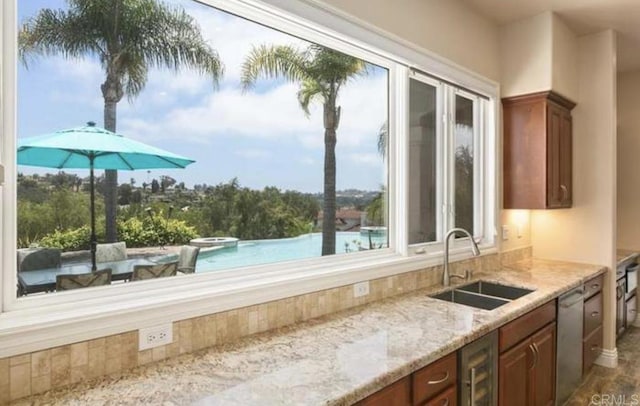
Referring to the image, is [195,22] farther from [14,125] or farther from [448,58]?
[448,58]

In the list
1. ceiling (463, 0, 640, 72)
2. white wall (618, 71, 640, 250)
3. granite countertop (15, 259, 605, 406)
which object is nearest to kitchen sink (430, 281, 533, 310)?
granite countertop (15, 259, 605, 406)

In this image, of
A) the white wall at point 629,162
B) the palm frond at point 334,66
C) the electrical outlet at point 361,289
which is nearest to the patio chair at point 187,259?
the electrical outlet at point 361,289

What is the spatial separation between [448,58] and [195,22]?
6.06ft

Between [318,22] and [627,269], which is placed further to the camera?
[627,269]

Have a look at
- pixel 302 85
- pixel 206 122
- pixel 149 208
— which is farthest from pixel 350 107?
pixel 149 208

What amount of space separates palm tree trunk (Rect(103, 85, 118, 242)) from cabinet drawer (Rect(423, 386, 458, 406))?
1426 mm

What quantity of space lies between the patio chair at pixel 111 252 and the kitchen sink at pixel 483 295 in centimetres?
179

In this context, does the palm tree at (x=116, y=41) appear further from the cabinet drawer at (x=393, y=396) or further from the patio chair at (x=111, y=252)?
the cabinet drawer at (x=393, y=396)

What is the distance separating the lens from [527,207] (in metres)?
3.35

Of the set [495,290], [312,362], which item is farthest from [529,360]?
[312,362]

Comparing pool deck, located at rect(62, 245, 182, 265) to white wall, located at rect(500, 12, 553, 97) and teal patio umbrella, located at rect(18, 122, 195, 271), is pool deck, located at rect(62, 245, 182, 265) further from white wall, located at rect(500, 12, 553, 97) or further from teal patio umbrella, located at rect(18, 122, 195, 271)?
white wall, located at rect(500, 12, 553, 97)

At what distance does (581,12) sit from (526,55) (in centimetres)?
50

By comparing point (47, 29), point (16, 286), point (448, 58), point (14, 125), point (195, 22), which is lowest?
point (16, 286)

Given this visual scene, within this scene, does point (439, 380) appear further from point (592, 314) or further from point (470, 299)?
point (592, 314)
